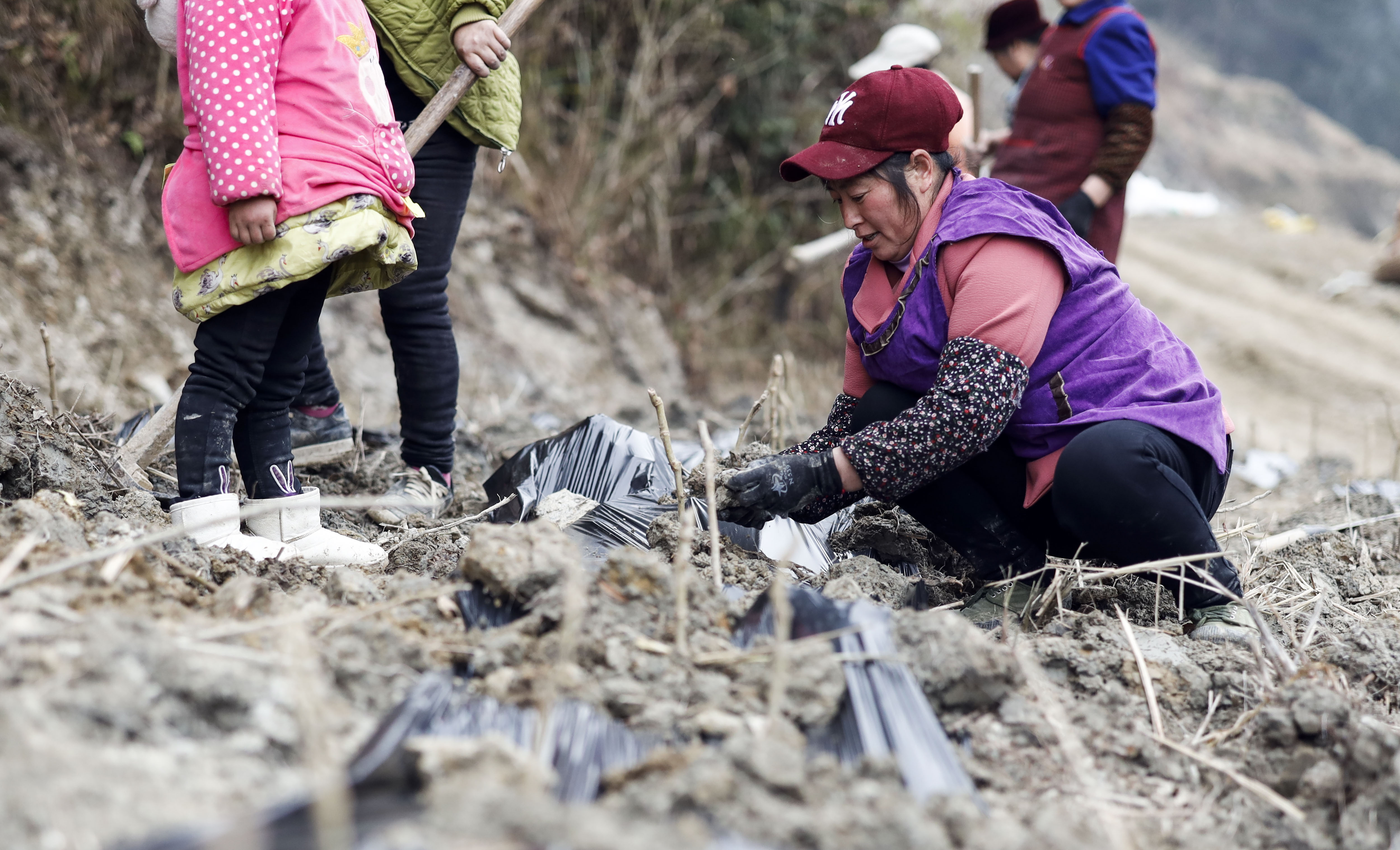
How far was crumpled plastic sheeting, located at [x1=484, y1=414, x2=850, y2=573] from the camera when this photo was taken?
7.04ft

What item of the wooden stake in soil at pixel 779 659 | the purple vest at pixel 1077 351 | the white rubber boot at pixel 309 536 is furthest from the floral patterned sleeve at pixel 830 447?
the white rubber boot at pixel 309 536

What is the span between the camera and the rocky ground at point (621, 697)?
3.29 ft

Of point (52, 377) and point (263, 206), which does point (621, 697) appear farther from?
point (52, 377)

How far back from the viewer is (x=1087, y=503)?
194cm

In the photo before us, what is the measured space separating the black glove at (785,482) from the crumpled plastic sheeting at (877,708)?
17.3 inches

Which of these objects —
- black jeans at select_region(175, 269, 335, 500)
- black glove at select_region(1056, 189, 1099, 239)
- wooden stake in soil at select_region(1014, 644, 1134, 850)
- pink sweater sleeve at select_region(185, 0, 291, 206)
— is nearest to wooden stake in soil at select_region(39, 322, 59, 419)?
black jeans at select_region(175, 269, 335, 500)

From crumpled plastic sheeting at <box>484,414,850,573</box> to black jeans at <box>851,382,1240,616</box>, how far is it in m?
0.27

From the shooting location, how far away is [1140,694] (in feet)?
5.45

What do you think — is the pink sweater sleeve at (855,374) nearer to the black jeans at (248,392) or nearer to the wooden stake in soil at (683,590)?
the wooden stake in soil at (683,590)

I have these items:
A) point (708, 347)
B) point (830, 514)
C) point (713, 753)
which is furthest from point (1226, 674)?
point (708, 347)

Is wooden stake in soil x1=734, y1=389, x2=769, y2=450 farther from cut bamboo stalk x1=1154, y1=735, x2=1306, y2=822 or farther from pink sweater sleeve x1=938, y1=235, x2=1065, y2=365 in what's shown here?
cut bamboo stalk x1=1154, y1=735, x2=1306, y2=822

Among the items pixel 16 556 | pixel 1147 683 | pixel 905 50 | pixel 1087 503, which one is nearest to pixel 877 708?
pixel 1147 683

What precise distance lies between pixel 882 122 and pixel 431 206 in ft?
3.59

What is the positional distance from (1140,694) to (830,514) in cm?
76
